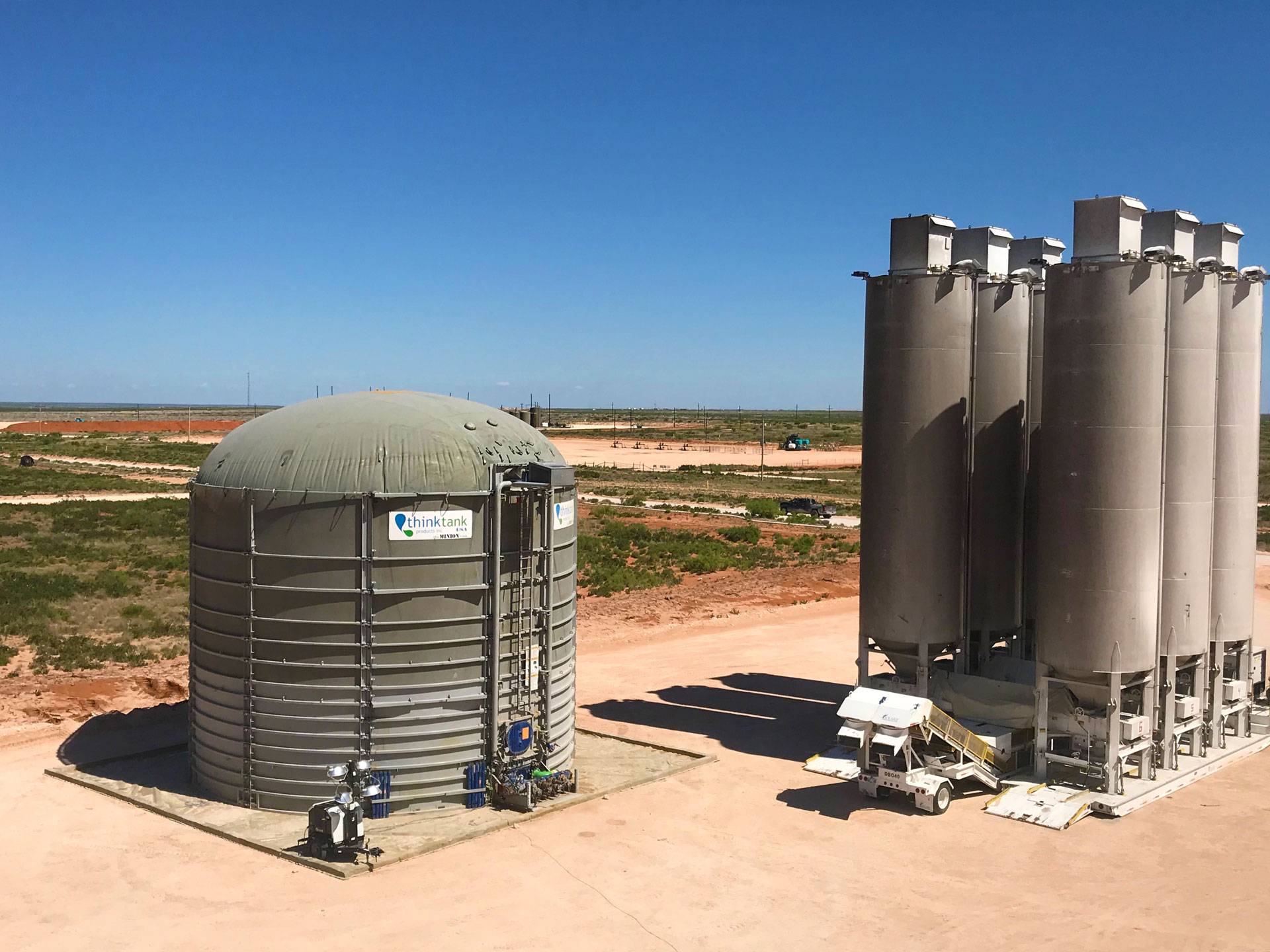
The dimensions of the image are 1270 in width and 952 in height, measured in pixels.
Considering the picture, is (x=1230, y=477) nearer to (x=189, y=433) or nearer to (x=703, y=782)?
(x=703, y=782)

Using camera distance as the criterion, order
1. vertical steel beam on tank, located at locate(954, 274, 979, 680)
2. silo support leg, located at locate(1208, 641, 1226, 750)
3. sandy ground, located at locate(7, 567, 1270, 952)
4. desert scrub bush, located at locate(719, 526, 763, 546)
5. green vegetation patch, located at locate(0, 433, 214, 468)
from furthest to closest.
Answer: green vegetation patch, located at locate(0, 433, 214, 468)
desert scrub bush, located at locate(719, 526, 763, 546)
silo support leg, located at locate(1208, 641, 1226, 750)
vertical steel beam on tank, located at locate(954, 274, 979, 680)
sandy ground, located at locate(7, 567, 1270, 952)

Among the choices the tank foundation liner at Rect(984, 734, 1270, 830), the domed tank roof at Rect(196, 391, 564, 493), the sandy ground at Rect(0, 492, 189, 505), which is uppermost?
the domed tank roof at Rect(196, 391, 564, 493)

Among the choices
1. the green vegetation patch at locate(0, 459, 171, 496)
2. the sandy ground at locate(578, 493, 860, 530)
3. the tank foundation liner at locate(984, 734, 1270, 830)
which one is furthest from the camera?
the green vegetation patch at locate(0, 459, 171, 496)

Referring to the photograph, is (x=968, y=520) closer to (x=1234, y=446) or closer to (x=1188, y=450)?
(x=1188, y=450)

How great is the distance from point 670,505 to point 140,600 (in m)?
45.9

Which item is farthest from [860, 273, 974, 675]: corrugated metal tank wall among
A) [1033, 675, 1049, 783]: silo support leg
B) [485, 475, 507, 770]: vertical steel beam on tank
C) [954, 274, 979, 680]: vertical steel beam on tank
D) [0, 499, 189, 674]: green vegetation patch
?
[0, 499, 189, 674]: green vegetation patch

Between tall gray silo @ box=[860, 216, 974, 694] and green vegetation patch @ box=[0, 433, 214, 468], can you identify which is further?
green vegetation patch @ box=[0, 433, 214, 468]

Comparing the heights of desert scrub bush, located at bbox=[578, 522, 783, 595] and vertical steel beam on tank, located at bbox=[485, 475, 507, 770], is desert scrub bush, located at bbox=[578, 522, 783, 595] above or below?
below

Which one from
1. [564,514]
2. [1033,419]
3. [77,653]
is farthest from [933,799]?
[77,653]

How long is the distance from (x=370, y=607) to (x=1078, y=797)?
47.7 feet

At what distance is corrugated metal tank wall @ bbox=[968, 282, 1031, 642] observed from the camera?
88.6 ft

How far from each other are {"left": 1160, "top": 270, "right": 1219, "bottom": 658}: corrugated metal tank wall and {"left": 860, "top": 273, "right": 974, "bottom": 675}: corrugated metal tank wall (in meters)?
4.25

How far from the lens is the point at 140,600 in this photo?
134 feet

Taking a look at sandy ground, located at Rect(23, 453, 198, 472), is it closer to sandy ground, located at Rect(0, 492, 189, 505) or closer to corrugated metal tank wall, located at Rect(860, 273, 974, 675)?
sandy ground, located at Rect(0, 492, 189, 505)
